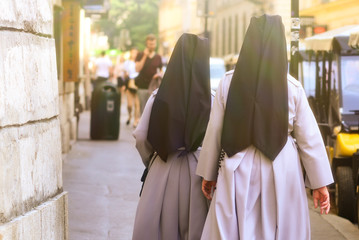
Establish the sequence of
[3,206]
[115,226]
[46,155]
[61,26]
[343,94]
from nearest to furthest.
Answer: [3,206] → [46,155] → [115,226] → [343,94] → [61,26]

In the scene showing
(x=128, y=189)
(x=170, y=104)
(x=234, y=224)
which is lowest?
(x=128, y=189)

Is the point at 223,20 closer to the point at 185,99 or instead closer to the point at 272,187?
the point at 185,99

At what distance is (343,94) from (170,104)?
18.2 feet

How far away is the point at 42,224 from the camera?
6352mm

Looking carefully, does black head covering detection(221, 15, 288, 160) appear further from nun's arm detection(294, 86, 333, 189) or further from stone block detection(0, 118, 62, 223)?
stone block detection(0, 118, 62, 223)

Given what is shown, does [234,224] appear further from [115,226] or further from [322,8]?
[322,8]

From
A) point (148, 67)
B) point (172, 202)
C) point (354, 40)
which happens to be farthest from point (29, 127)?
point (148, 67)

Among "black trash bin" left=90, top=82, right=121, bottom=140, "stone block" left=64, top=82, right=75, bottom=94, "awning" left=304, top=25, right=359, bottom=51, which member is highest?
"awning" left=304, top=25, right=359, bottom=51

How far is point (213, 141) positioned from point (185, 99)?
73 cm

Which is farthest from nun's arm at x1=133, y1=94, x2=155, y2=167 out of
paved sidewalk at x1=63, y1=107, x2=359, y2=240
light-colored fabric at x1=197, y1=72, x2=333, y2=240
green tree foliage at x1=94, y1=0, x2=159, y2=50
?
green tree foliage at x1=94, y1=0, x2=159, y2=50

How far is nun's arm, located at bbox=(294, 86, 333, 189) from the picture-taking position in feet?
19.0

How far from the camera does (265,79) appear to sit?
18.7 feet

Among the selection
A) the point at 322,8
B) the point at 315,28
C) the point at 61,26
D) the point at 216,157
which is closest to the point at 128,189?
the point at 61,26

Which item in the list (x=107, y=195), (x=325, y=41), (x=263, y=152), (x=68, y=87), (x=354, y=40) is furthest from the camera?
(x=68, y=87)
